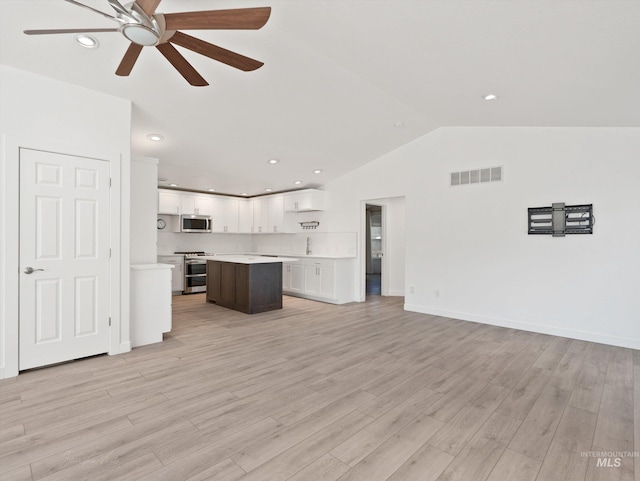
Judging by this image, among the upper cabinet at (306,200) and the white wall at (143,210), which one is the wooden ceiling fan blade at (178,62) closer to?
the white wall at (143,210)

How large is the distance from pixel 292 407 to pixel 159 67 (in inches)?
133

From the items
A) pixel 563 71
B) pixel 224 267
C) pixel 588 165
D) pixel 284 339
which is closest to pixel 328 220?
pixel 224 267

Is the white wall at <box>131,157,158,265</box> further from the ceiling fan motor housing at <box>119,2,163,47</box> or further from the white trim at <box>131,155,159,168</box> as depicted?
the ceiling fan motor housing at <box>119,2,163,47</box>

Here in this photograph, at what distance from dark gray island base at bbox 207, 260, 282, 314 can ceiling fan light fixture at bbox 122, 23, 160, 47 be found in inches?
155

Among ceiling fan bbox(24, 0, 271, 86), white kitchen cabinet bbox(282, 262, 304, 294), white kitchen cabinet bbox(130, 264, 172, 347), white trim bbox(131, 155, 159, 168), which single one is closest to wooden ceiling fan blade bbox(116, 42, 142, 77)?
ceiling fan bbox(24, 0, 271, 86)

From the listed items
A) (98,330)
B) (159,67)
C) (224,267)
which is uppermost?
(159,67)

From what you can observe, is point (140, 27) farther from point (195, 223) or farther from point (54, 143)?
point (195, 223)

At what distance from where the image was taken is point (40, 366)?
10.6ft

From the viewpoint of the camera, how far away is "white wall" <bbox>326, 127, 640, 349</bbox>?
4039mm

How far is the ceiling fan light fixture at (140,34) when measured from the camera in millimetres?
1881

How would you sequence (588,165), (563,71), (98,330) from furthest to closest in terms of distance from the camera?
(588,165), (98,330), (563,71)

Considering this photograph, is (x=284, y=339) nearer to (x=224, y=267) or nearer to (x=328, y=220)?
(x=224, y=267)

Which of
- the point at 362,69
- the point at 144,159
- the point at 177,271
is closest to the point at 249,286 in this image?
the point at 144,159

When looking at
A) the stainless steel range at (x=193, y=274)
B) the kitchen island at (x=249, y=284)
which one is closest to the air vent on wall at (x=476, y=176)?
the kitchen island at (x=249, y=284)
